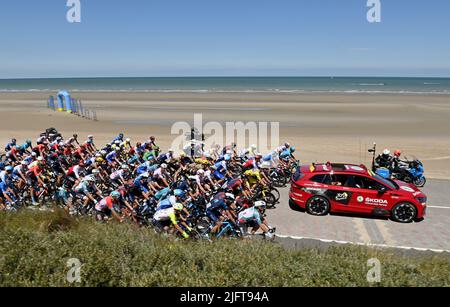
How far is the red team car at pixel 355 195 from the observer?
11.3 m

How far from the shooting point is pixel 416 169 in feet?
49.0

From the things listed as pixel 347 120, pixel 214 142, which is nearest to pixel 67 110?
pixel 214 142

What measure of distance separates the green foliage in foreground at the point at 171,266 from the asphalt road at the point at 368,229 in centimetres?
368

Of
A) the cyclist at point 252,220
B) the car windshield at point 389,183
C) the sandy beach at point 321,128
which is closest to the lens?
the cyclist at point 252,220

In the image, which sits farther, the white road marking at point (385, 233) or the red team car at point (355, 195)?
the red team car at point (355, 195)

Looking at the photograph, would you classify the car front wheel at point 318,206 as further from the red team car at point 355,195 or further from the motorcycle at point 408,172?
the motorcycle at point 408,172

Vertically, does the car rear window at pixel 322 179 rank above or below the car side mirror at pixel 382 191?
above

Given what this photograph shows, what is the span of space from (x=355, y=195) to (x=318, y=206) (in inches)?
43.4

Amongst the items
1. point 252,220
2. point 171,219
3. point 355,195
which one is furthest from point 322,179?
point 171,219

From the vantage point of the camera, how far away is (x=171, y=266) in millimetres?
5273

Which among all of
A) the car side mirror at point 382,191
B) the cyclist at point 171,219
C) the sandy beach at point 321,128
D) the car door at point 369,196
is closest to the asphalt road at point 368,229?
the car door at point 369,196

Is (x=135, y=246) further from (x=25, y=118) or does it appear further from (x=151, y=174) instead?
(x=25, y=118)

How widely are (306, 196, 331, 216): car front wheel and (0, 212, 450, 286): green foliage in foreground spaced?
5336mm

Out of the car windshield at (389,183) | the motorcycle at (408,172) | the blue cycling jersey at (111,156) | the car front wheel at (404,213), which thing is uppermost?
the blue cycling jersey at (111,156)
